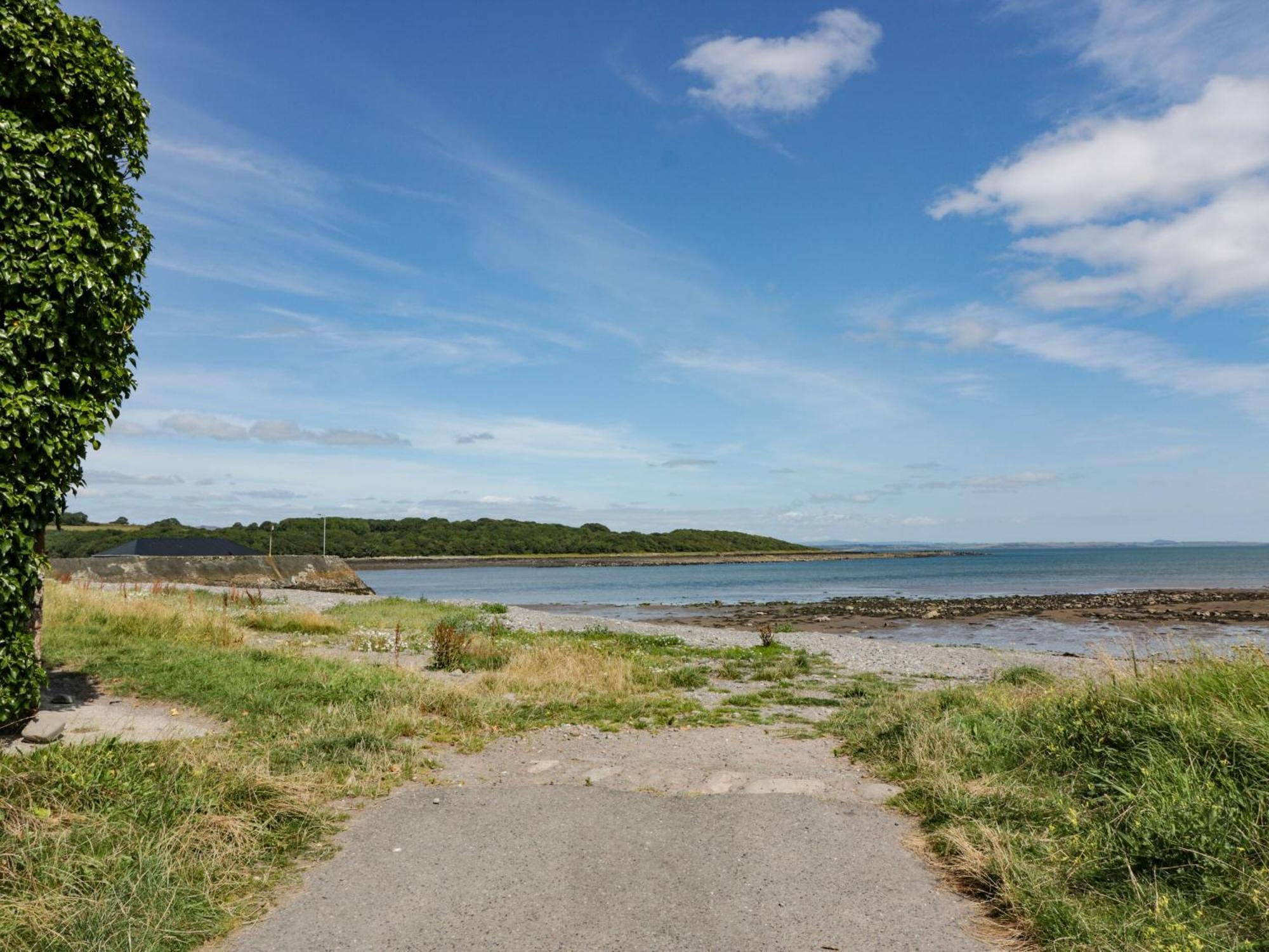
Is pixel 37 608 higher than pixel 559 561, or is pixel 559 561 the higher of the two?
pixel 37 608

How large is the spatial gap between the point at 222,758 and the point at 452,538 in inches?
6396

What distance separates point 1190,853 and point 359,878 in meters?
5.81

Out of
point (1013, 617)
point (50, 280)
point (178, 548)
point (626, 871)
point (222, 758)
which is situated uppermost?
point (50, 280)

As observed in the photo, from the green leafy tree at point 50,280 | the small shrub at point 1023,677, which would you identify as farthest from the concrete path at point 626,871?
the small shrub at point 1023,677

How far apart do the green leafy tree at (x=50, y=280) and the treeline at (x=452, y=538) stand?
337 ft

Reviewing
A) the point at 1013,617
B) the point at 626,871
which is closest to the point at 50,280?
the point at 626,871

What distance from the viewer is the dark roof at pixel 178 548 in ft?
170

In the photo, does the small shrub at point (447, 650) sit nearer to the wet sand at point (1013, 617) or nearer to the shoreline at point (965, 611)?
the wet sand at point (1013, 617)

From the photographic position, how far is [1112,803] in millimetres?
6246

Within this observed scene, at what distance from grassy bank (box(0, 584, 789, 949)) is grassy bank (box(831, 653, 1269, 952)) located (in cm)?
450

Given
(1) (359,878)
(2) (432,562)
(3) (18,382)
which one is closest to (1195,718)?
(1) (359,878)

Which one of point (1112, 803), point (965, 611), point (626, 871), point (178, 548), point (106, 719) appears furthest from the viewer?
point (178, 548)

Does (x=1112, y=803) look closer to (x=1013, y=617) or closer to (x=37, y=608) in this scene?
(x=37, y=608)

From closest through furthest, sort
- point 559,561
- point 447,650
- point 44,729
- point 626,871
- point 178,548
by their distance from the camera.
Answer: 1. point 626,871
2. point 44,729
3. point 447,650
4. point 178,548
5. point 559,561
